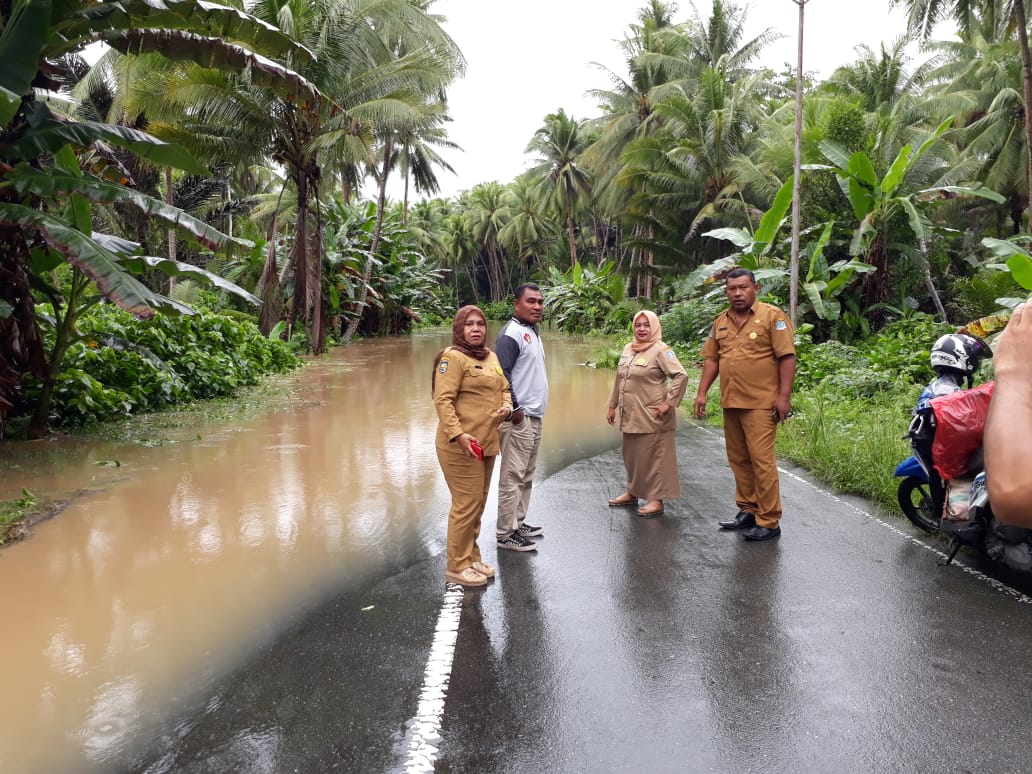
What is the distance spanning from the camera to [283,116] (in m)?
18.6

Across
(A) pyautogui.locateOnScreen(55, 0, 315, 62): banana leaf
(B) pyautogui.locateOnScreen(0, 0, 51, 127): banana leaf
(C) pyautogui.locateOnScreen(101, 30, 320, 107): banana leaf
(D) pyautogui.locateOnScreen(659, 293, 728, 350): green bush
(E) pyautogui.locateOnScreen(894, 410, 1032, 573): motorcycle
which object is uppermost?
(A) pyautogui.locateOnScreen(55, 0, 315, 62): banana leaf

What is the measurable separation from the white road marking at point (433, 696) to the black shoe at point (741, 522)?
7.50 ft

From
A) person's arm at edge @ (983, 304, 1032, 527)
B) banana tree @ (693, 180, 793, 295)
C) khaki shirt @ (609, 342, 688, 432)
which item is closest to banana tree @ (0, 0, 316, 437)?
khaki shirt @ (609, 342, 688, 432)

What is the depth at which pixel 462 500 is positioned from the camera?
472 cm

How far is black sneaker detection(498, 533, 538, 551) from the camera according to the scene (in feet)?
17.7

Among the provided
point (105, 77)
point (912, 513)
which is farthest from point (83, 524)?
point (105, 77)

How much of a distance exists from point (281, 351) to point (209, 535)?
11748mm

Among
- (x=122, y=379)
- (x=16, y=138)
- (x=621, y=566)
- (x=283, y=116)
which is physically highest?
(x=283, y=116)

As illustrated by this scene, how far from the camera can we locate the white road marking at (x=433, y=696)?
9.54ft

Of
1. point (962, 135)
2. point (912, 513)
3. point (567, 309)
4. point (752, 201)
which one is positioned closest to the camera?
point (912, 513)

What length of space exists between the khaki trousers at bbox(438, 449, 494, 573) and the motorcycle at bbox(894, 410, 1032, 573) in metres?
2.65

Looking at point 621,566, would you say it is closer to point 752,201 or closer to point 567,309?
point 752,201

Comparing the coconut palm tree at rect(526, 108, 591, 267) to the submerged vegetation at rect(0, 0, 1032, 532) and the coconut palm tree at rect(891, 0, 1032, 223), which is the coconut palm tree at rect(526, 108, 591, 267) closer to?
the submerged vegetation at rect(0, 0, 1032, 532)

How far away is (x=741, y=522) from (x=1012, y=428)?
4.95 meters
